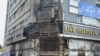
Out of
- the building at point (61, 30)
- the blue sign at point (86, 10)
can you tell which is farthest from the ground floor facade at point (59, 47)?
the blue sign at point (86, 10)

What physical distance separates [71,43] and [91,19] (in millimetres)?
4607

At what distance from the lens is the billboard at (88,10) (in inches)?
730

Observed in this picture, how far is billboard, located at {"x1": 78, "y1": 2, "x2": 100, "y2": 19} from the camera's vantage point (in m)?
18.5

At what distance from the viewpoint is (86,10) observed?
62.4ft

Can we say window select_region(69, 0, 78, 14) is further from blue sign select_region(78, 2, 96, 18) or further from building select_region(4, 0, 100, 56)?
blue sign select_region(78, 2, 96, 18)

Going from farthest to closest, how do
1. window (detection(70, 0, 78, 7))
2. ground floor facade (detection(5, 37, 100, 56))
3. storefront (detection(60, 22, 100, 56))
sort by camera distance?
window (detection(70, 0, 78, 7)) → storefront (detection(60, 22, 100, 56)) → ground floor facade (detection(5, 37, 100, 56))

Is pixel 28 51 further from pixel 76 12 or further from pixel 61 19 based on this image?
pixel 76 12

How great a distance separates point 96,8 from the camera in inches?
789

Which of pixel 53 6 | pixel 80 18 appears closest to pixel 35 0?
pixel 53 6

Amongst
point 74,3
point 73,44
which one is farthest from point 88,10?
point 73,44

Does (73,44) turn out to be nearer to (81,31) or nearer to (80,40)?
(80,40)

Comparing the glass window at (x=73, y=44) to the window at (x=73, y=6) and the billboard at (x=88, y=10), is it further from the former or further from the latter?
the billboard at (x=88, y=10)

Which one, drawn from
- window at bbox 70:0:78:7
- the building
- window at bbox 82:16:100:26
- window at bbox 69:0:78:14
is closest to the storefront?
the building

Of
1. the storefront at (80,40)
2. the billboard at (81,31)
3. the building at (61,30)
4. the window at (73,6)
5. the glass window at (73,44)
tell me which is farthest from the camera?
the window at (73,6)
